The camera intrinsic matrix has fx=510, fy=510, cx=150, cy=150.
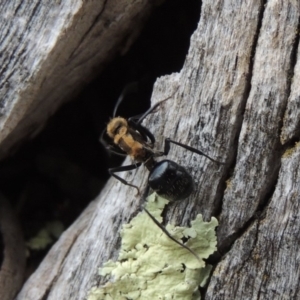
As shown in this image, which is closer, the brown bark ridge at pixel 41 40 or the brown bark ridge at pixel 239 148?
the brown bark ridge at pixel 239 148

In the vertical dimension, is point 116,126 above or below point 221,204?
above

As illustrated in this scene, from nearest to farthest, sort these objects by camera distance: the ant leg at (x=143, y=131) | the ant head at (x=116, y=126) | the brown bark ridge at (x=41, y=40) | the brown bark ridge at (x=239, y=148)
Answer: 1. the brown bark ridge at (x=239, y=148)
2. the brown bark ridge at (x=41, y=40)
3. the ant leg at (x=143, y=131)
4. the ant head at (x=116, y=126)

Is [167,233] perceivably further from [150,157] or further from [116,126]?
[116,126]

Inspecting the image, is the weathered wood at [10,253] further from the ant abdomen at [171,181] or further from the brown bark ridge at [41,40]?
the ant abdomen at [171,181]

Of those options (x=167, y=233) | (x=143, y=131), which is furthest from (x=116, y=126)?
(x=167, y=233)

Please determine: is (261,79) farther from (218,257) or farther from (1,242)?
(1,242)

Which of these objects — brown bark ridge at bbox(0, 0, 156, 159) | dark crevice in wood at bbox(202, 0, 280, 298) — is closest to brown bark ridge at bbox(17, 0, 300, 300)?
dark crevice in wood at bbox(202, 0, 280, 298)

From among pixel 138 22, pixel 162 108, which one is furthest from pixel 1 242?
pixel 138 22

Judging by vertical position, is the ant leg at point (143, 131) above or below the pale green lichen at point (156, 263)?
above

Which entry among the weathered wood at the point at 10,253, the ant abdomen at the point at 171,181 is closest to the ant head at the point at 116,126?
the ant abdomen at the point at 171,181
